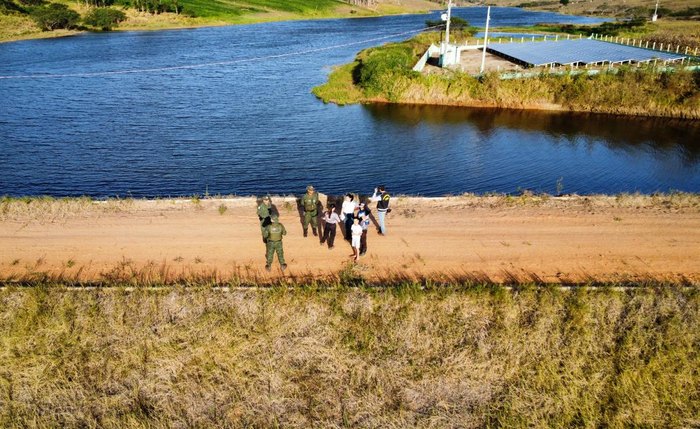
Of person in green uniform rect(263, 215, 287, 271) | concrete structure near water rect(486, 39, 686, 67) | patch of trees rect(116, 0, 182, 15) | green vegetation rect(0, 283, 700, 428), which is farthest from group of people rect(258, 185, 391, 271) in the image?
patch of trees rect(116, 0, 182, 15)

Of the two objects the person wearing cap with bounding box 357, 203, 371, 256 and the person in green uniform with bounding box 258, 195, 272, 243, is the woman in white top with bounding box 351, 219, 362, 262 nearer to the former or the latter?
the person wearing cap with bounding box 357, 203, 371, 256

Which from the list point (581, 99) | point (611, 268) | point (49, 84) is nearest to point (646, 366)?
point (611, 268)

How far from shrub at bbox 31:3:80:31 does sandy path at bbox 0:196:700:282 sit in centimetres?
9184

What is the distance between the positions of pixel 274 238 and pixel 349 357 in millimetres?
3680

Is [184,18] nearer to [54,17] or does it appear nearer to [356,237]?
[54,17]

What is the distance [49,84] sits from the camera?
1825 inches

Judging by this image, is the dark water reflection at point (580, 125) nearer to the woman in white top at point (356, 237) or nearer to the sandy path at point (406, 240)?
the sandy path at point (406, 240)

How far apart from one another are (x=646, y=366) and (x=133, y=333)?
12.1 m

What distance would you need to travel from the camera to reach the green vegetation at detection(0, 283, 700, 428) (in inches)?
393

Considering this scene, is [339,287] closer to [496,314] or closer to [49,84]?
[496,314]

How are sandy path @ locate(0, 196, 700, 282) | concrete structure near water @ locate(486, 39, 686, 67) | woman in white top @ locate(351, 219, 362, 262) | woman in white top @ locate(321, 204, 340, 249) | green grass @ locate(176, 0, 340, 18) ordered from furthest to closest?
1. green grass @ locate(176, 0, 340, 18)
2. concrete structure near water @ locate(486, 39, 686, 67)
3. woman in white top @ locate(321, 204, 340, 249)
4. sandy path @ locate(0, 196, 700, 282)
5. woman in white top @ locate(351, 219, 362, 262)

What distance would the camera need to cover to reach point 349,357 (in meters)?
11.0

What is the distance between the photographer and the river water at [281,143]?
24.0 meters

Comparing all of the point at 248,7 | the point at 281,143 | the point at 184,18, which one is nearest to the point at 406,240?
the point at 281,143
